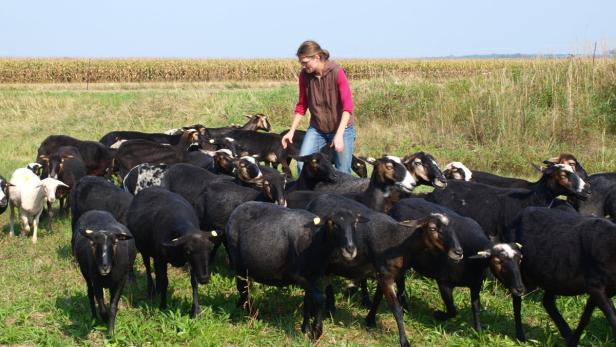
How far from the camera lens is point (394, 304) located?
6172 mm

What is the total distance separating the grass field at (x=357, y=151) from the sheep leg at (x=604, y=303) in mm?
437

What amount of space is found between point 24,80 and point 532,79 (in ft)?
126

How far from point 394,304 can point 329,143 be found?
3916mm

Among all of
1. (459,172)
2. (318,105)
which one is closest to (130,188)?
(318,105)

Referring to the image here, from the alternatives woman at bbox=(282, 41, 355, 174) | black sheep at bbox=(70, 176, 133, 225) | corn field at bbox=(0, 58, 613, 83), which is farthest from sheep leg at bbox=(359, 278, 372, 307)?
corn field at bbox=(0, 58, 613, 83)

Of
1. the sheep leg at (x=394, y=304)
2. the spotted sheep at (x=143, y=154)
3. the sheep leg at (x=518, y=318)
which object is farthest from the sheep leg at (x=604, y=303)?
the spotted sheep at (x=143, y=154)

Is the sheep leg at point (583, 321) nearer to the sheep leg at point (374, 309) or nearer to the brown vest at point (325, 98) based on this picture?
the sheep leg at point (374, 309)

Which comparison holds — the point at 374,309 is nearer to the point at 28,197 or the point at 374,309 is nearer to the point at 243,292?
the point at 243,292

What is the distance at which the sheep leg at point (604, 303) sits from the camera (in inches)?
226

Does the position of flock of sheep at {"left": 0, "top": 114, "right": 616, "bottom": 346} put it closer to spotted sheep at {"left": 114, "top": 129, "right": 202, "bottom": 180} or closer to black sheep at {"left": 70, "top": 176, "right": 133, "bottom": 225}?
black sheep at {"left": 70, "top": 176, "right": 133, "bottom": 225}

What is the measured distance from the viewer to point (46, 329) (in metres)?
6.56

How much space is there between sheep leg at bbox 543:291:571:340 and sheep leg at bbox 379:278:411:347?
1.39 metres

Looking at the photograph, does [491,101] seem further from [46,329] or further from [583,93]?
[46,329]

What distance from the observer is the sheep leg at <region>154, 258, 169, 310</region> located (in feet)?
23.2
